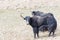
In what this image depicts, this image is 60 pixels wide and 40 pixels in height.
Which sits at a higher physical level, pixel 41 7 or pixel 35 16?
pixel 35 16

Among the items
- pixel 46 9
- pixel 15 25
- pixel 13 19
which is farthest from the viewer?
pixel 46 9

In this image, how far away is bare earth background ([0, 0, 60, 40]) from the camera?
10.6 m

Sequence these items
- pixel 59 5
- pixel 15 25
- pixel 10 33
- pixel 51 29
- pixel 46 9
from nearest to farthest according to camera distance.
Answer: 1. pixel 51 29
2. pixel 10 33
3. pixel 15 25
4. pixel 46 9
5. pixel 59 5

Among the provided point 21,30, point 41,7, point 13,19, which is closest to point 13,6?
point 41,7

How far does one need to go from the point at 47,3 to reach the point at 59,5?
119 cm

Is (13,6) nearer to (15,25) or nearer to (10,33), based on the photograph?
(15,25)

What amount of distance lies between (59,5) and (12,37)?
811 centimetres

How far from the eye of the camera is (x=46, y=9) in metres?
16.7

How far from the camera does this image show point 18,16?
48.2 ft

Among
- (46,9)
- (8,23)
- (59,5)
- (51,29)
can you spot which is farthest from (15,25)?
(59,5)

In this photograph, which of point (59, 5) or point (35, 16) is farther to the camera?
point (59, 5)

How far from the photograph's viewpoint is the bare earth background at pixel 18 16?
1056 centimetres

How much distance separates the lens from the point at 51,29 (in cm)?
1006

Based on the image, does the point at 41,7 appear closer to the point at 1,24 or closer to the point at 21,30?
the point at 1,24
